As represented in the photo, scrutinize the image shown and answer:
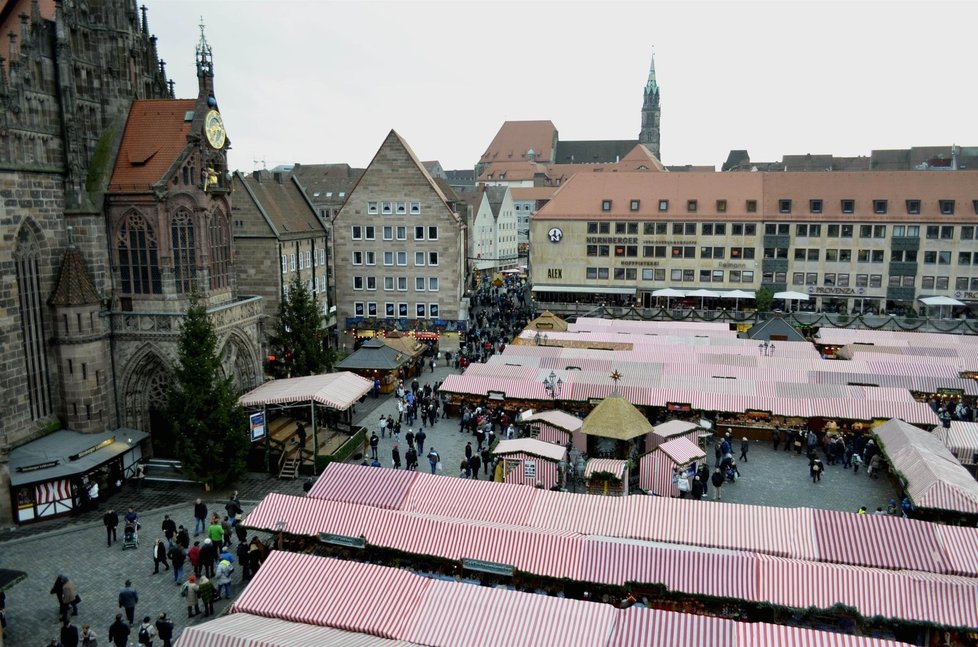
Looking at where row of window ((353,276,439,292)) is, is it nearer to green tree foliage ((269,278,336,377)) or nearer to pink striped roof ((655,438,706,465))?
green tree foliage ((269,278,336,377))

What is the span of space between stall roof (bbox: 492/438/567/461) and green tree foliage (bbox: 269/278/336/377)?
11723 millimetres

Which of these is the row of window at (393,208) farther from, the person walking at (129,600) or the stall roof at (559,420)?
the person walking at (129,600)

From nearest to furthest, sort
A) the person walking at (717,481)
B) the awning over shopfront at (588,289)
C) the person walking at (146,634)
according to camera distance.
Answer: the person walking at (146,634) < the person walking at (717,481) < the awning over shopfront at (588,289)

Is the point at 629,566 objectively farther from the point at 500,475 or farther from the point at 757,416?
the point at 757,416

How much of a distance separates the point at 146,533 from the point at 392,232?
111 feet

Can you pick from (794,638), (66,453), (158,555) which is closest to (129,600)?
(158,555)

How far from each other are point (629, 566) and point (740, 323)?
136 ft

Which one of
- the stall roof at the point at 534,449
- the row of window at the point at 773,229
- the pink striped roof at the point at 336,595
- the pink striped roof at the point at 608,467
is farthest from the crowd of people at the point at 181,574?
the row of window at the point at 773,229

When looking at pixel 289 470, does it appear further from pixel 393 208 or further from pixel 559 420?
pixel 393 208

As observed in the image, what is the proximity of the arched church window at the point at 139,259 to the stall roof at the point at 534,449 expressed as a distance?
46.5ft

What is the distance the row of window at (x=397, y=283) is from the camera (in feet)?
175

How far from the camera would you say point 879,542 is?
17203 millimetres

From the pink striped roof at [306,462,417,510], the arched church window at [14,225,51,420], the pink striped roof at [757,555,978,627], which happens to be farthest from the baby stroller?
the pink striped roof at [757,555,978,627]

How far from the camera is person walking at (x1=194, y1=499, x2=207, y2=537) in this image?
21.3 m
